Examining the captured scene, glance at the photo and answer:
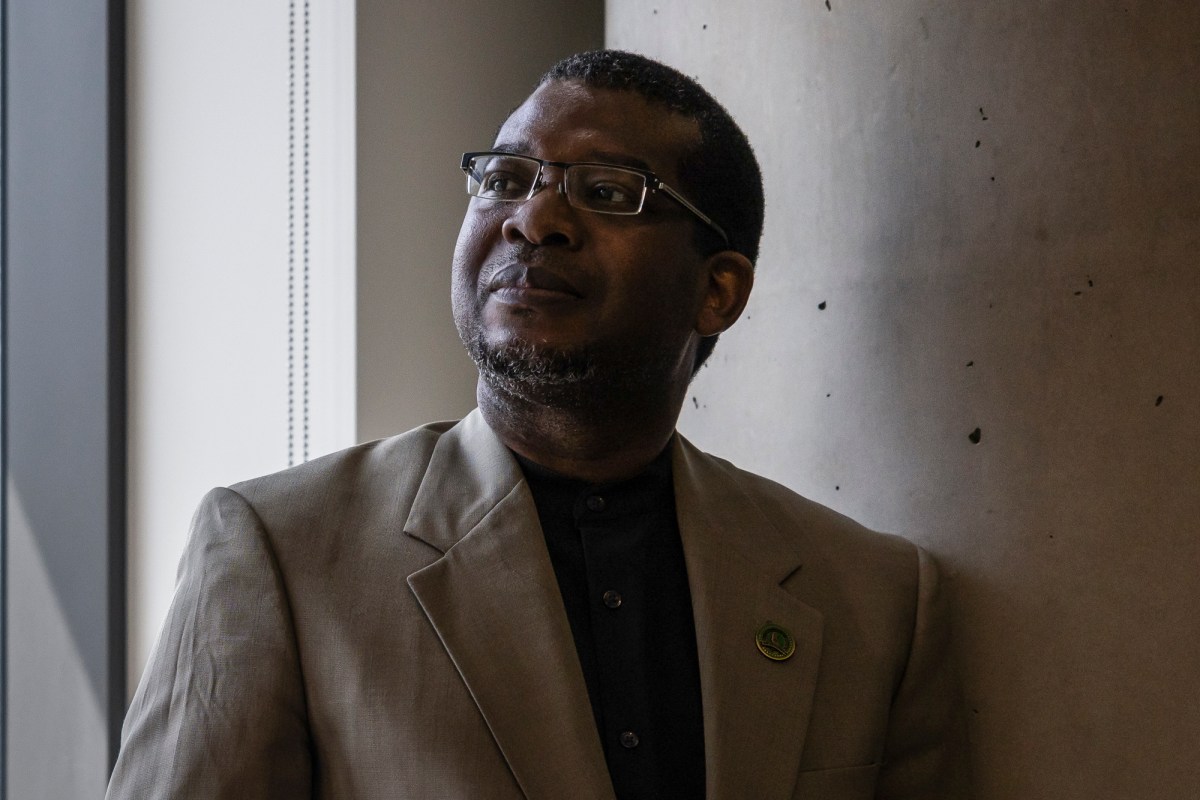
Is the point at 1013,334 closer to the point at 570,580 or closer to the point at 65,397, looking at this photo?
the point at 570,580

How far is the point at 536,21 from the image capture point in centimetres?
256

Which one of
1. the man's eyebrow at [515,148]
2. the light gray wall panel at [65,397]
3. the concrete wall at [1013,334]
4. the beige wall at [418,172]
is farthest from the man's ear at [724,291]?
the light gray wall panel at [65,397]

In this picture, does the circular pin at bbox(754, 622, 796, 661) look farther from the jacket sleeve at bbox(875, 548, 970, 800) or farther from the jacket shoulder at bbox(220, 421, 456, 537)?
the jacket shoulder at bbox(220, 421, 456, 537)

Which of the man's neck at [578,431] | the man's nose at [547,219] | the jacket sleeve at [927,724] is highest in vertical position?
the man's nose at [547,219]

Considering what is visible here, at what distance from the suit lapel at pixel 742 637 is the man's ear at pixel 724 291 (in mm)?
218

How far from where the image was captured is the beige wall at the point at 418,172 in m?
2.14

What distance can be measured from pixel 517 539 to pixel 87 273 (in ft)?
4.73

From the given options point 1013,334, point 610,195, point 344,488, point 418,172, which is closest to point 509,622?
point 344,488

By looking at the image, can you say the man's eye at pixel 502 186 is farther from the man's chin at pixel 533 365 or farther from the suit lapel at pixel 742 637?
the suit lapel at pixel 742 637

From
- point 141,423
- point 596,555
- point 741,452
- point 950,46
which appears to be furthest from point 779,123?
point 141,423

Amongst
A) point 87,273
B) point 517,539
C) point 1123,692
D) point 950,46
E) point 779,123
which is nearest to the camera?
point 1123,692

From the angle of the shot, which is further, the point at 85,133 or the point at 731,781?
the point at 85,133

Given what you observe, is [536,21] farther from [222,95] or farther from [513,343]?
[513,343]

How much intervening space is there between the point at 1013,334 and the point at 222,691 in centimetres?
107
